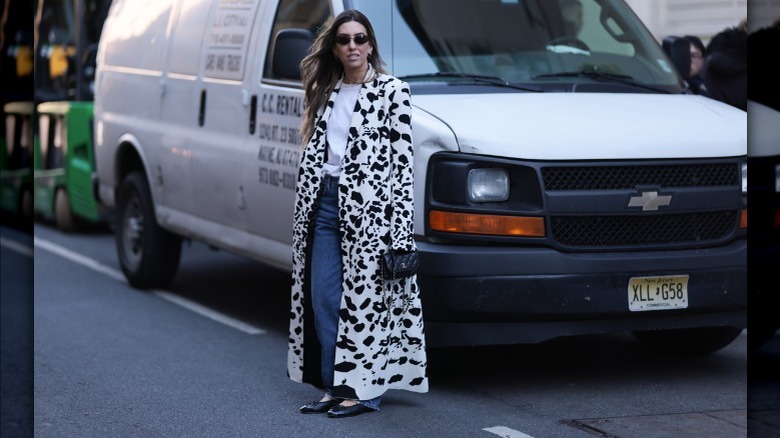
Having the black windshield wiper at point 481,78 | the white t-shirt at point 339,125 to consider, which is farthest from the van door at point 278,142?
the white t-shirt at point 339,125

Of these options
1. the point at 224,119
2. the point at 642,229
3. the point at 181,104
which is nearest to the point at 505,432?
the point at 642,229

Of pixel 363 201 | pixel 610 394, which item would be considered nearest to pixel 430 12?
pixel 363 201

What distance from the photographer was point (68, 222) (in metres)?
14.3

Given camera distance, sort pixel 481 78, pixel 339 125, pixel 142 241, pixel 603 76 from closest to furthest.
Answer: pixel 339 125, pixel 481 78, pixel 603 76, pixel 142 241

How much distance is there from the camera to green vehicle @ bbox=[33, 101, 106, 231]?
13.6m

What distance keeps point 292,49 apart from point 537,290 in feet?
5.61

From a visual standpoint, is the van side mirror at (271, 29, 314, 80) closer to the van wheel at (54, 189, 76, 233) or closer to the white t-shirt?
the white t-shirt

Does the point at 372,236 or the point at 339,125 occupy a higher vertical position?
the point at 339,125

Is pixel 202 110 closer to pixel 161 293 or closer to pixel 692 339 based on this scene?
pixel 161 293

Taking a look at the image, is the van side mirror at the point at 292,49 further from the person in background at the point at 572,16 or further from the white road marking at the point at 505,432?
the white road marking at the point at 505,432

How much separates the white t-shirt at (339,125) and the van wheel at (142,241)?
3892mm

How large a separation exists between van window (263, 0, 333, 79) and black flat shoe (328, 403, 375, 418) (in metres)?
2.11

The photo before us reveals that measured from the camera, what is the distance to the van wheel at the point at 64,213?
1429 cm

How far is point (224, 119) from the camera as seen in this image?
27.5ft
